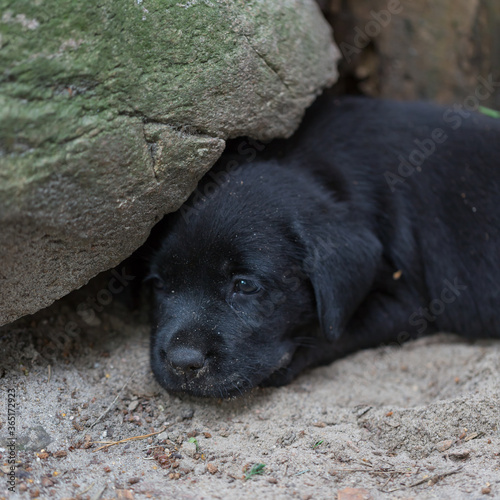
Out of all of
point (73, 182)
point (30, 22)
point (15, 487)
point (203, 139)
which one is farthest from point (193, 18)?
point (15, 487)

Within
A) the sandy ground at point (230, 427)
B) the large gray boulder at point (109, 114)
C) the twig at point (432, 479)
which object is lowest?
the sandy ground at point (230, 427)

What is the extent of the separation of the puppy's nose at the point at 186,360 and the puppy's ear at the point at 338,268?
75 cm

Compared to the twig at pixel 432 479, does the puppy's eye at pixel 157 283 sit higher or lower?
lower

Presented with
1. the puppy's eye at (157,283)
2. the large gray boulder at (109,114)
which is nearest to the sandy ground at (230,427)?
the puppy's eye at (157,283)

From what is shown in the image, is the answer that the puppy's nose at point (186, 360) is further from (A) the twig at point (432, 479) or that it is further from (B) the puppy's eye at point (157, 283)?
(A) the twig at point (432, 479)

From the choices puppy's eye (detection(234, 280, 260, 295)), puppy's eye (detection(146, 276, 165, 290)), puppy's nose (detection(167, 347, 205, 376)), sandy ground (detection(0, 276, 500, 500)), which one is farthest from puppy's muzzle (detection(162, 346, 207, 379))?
puppy's eye (detection(146, 276, 165, 290))

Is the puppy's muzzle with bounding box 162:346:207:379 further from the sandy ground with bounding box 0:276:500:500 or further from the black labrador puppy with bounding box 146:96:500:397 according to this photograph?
the sandy ground with bounding box 0:276:500:500

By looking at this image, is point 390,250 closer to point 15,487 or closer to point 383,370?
point 383,370

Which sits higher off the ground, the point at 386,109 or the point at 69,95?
the point at 69,95

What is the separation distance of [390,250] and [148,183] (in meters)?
1.74

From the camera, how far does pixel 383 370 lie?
381cm

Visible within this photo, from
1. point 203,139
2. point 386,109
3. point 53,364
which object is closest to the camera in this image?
point 203,139

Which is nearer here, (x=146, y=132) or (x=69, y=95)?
(x=69, y=95)

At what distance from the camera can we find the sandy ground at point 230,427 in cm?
248
